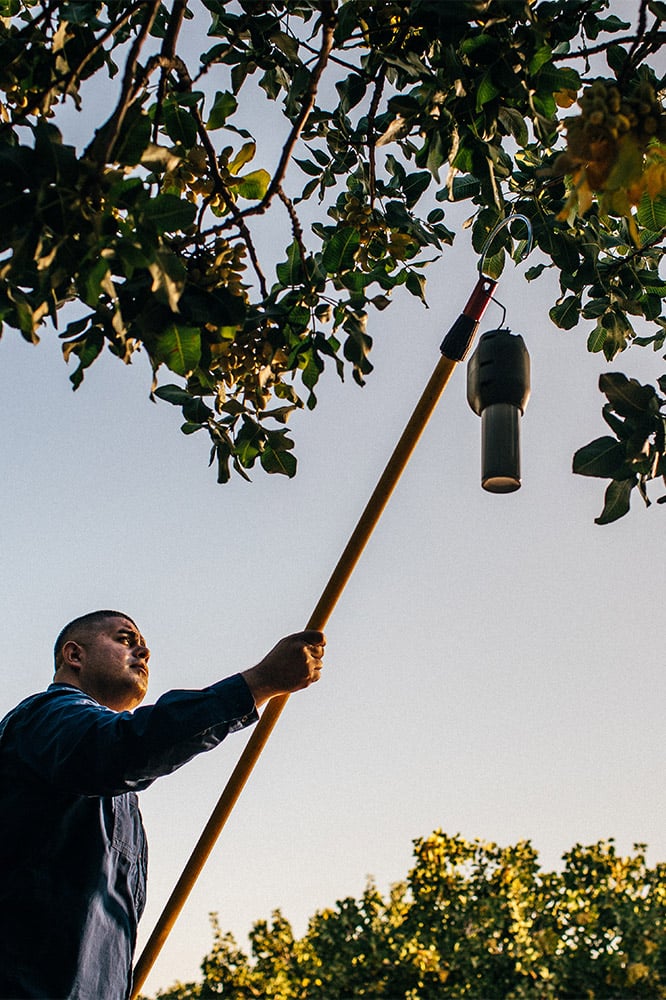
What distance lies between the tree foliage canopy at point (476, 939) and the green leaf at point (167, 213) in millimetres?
9627

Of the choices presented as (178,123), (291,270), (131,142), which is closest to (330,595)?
(291,270)

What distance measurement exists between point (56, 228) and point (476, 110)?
3.87 feet

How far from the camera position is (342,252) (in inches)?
106

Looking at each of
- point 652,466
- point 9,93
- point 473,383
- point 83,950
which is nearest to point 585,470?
point 652,466

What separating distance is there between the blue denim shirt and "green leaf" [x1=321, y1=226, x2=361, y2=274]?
1.07 metres

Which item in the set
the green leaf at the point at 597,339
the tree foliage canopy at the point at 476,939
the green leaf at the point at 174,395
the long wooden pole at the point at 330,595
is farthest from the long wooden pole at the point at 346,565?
the tree foliage canopy at the point at 476,939

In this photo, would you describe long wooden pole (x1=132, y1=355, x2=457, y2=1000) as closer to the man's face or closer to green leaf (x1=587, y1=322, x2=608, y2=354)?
the man's face

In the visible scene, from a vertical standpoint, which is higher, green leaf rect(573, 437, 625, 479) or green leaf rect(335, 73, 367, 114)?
green leaf rect(335, 73, 367, 114)

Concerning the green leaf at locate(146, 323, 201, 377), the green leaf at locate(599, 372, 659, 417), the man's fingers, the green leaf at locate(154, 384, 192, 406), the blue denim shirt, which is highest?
the green leaf at locate(154, 384, 192, 406)

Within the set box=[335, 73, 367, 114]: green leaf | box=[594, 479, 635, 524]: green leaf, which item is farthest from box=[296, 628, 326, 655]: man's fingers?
box=[335, 73, 367, 114]: green leaf

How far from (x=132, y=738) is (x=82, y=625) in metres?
0.89

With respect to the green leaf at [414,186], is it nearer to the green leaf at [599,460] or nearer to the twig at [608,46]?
the twig at [608,46]

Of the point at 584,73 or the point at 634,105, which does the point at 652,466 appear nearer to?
the point at 634,105

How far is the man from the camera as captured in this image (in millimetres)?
2125
